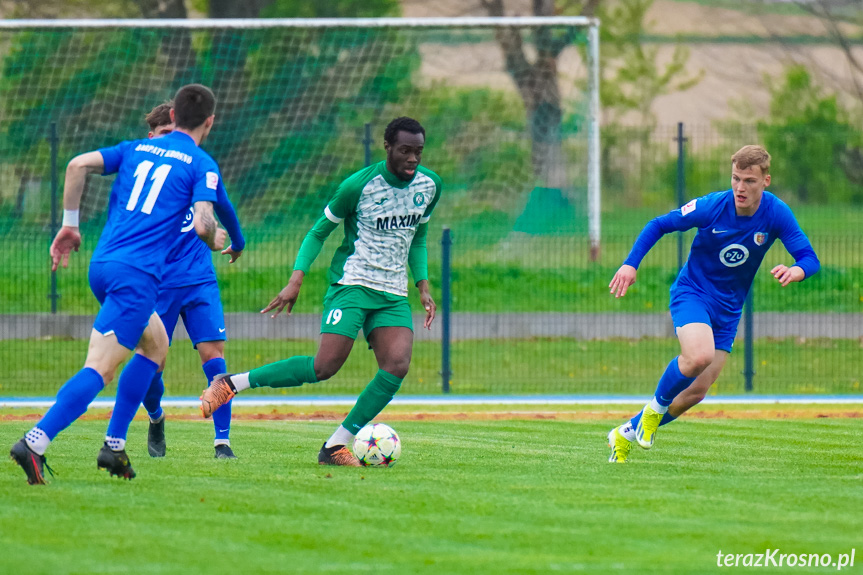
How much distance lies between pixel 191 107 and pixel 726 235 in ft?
11.7

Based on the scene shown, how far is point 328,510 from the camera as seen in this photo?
19.6 ft

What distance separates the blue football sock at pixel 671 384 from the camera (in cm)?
827

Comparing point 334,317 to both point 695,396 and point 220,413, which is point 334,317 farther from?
point 695,396

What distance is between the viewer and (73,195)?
6730 millimetres

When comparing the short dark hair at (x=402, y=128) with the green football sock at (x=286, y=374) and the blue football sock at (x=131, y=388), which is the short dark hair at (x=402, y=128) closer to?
the green football sock at (x=286, y=374)

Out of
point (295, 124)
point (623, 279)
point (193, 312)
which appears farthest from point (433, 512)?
point (295, 124)

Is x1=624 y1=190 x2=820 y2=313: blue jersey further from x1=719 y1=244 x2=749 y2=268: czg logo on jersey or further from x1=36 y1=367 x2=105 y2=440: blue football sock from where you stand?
→ x1=36 y1=367 x2=105 y2=440: blue football sock

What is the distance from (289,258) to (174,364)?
3.04m

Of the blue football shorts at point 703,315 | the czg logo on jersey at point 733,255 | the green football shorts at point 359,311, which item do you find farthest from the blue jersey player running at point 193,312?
the czg logo on jersey at point 733,255

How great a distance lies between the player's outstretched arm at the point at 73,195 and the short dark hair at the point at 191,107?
51 centimetres

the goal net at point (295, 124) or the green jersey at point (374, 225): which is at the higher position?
the goal net at point (295, 124)

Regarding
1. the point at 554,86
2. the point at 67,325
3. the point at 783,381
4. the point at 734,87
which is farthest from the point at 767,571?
the point at 734,87

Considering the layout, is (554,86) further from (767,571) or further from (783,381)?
(767,571)

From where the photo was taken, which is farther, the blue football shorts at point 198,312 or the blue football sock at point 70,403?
the blue football shorts at point 198,312
